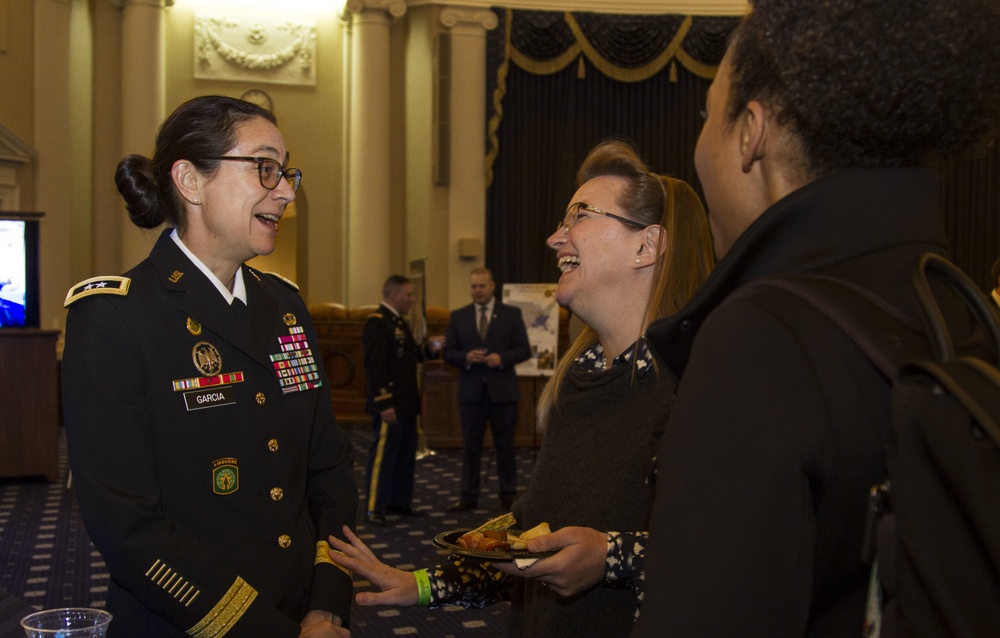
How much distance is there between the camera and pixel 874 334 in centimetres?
75

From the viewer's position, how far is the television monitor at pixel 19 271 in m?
7.16

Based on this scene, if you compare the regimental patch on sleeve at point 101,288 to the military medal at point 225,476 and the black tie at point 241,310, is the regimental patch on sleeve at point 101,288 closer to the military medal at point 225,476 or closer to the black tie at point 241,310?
the black tie at point 241,310

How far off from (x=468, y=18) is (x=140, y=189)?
10.6m

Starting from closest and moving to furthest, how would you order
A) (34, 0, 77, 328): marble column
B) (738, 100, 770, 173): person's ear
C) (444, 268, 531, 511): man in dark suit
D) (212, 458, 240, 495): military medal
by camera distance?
(738, 100, 770, 173): person's ear, (212, 458, 240, 495): military medal, (444, 268, 531, 511): man in dark suit, (34, 0, 77, 328): marble column

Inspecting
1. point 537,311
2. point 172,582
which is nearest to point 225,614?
point 172,582

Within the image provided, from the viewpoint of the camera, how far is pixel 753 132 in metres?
0.90

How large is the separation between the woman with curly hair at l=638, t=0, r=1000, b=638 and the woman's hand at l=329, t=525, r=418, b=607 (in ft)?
2.67

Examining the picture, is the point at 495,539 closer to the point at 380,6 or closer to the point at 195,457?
the point at 195,457

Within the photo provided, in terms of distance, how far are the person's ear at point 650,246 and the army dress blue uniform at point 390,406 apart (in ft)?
14.7


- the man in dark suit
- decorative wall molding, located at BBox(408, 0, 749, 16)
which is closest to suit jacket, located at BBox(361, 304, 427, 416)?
the man in dark suit

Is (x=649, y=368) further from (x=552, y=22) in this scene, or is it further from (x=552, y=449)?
(x=552, y=22)

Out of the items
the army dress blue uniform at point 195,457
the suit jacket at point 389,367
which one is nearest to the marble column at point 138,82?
the suit jacket at point 389,367

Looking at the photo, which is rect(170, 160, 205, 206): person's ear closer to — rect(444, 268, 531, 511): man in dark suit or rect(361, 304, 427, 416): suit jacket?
rect(361, 304, 427, 416): suit jacket

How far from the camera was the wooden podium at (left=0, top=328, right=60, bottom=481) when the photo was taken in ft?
23.0
